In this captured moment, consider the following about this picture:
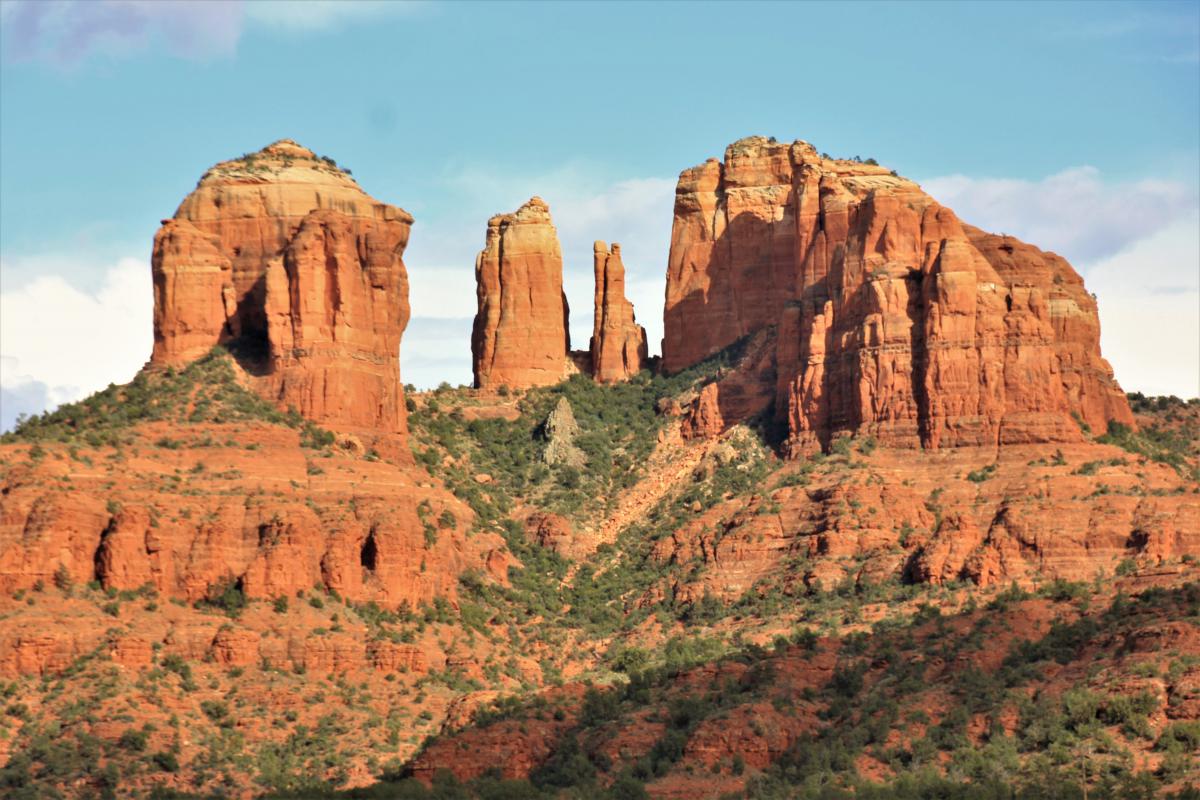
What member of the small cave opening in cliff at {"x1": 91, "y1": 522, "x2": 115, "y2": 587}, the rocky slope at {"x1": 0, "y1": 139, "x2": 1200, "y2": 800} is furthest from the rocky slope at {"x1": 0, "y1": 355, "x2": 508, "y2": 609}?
the rocky slope at {"x1": 0, "y1": 139, "x2": 1200, "y2": 800}

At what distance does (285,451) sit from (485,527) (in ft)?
45.9

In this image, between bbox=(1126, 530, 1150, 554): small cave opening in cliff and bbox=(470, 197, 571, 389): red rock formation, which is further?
bbox=(470, 197, 571, 389): red rock formation

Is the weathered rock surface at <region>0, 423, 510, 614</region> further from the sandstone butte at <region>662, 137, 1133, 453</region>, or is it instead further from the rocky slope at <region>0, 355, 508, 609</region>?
the sandstone butte at <region>662, 137, 1133, 453</region>

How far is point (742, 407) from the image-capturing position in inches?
7106

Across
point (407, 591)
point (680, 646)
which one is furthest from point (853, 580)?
point (407, 591)

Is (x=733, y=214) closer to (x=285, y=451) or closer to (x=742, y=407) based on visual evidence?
(x=742, y=407)

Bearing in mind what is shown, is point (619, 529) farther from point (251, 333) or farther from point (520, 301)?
point (251, 333)

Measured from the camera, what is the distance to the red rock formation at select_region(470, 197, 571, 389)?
190875 mm

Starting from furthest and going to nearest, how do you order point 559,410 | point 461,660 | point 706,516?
point 559,410
point 706,516
point 461,660

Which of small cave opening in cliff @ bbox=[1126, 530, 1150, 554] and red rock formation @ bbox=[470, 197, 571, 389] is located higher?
red rock formation @ bbox=[470, 197, 571, 389]

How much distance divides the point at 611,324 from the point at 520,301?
5187 mm

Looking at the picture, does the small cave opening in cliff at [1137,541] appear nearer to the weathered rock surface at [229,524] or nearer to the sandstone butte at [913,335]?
the sandstone butte at [913,335]

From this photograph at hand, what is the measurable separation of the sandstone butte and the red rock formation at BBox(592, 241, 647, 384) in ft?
36.7

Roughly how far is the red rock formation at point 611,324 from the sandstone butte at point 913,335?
11.2 metres
